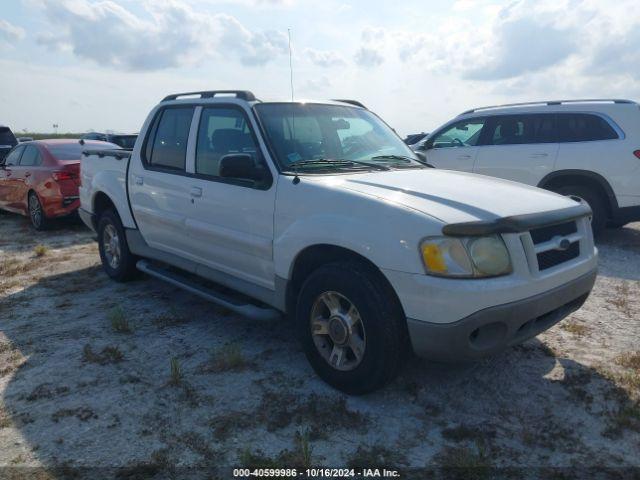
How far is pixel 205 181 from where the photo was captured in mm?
4344

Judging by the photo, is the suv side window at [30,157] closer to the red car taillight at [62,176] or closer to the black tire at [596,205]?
the red car taillight at [62,176]

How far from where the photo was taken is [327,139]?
4.18 metres

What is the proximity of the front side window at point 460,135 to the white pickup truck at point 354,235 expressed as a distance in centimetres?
428

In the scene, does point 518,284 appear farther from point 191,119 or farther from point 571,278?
point 191,119

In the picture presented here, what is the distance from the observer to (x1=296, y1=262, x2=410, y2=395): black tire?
119 inches

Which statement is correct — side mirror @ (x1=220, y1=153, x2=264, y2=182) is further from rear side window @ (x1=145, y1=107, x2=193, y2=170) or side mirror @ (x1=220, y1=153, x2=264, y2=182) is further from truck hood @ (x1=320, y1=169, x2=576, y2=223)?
rear side window @ (x1=145, y1=107, x2=193, y2=170)

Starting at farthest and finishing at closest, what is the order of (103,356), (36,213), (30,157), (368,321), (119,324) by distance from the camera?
(30,157), (36,213), (119,324), (103,356), (368,321)

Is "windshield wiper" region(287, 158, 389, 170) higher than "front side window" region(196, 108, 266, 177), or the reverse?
"front side window" region(196, 108, 266, 177)

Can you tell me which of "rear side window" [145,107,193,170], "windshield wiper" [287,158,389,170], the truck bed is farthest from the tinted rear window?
"windshield wiper" [287,158,389,170]

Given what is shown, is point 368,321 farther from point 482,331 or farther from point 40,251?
point 40,251

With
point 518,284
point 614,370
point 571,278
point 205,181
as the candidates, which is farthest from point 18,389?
point 614,370

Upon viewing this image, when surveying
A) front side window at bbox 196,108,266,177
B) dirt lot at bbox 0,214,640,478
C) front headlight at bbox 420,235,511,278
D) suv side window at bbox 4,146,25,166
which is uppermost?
front side window at bbox 196,108,266,177

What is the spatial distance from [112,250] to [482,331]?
15.0 feet

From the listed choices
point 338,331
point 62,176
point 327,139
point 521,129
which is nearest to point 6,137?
point 62,176
